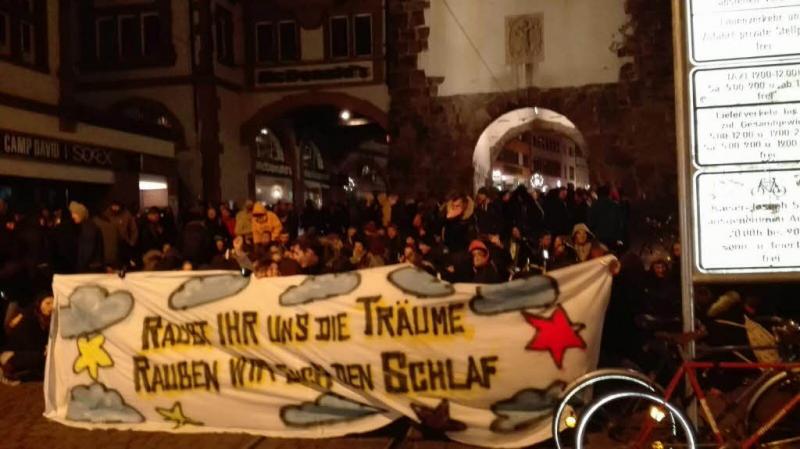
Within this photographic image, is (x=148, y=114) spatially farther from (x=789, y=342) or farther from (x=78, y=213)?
(x=789, y=342)

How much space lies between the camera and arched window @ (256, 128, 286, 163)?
Result: 27438 millimetres

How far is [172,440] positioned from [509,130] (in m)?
18.3

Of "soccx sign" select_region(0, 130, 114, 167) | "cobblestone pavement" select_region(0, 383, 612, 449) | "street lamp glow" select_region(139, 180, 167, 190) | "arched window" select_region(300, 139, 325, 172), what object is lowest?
"cobblestone pavement" select_region(0, 383, 612, 449)

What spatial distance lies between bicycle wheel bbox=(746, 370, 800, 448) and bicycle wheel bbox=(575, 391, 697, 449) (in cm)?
58

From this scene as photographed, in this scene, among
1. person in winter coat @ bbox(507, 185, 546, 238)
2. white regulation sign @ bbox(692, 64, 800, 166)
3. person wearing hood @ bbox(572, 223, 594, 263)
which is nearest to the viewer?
white regulation sign @ bbox(692, 64, 800, 166)

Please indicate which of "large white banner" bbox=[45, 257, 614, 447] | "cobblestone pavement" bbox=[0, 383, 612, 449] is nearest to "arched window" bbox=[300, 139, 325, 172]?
"large white banner" bbox=[45, 257, 614, 447]

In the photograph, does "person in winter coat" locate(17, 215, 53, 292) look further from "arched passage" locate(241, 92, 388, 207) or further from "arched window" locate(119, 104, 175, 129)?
"arched passage" locate(241, 92, 388, 207)

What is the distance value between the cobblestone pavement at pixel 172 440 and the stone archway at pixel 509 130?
1646 centimetres

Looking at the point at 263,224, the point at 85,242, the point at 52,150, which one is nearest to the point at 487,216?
the point at 263,224

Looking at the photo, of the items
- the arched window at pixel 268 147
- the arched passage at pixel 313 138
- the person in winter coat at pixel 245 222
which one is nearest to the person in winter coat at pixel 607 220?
the person in winter coat at pixel 245 222

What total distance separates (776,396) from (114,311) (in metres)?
5.33

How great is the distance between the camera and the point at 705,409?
5.81 m

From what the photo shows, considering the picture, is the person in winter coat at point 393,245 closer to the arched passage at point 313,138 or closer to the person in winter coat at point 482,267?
the person in winter coat at point 482,267

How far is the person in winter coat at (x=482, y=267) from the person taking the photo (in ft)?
27.3
